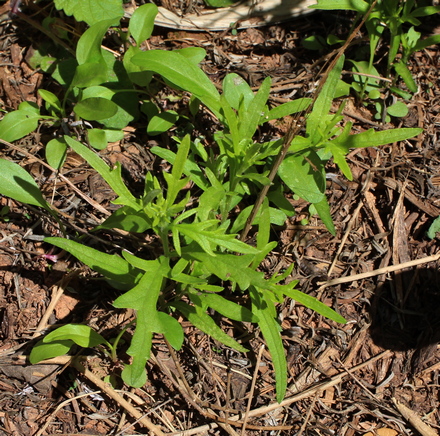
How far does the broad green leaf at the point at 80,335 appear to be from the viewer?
2.23 meters

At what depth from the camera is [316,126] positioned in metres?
2.46

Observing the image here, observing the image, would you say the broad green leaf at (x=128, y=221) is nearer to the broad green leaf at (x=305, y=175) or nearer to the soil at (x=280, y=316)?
the soil at (x=280, y=316)

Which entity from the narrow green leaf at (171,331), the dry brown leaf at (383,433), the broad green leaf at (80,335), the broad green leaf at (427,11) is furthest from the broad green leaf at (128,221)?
the broad green leaf at (427,11)

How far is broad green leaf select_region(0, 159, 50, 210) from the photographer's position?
2449 millimetres

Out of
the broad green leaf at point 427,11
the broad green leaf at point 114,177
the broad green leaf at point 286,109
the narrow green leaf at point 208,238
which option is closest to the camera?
the narrow green leaf at point 208,238

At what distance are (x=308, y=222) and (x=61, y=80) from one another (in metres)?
1.65

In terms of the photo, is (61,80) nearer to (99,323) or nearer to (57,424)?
(99,323)

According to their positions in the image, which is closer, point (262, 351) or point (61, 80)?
point (262, 351)

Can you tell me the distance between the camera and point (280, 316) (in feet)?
8.41

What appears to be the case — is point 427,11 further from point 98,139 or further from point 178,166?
point 98,139

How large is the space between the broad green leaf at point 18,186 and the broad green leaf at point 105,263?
1.62 ft

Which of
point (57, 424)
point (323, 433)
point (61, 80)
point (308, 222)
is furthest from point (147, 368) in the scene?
point (61, 80)

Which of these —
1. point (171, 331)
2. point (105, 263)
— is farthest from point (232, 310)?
point (105, 263)

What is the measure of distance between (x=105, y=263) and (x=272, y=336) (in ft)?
2.65
